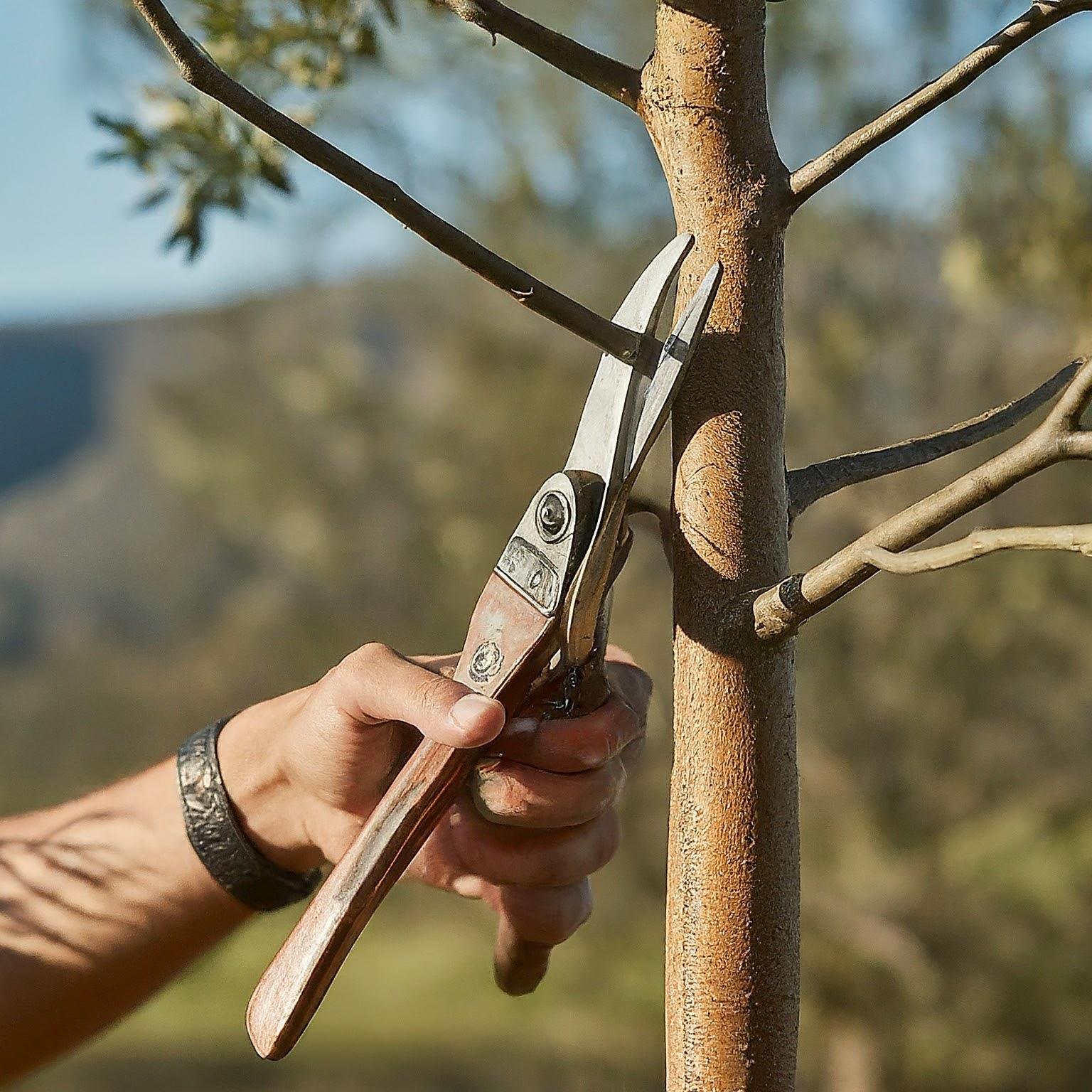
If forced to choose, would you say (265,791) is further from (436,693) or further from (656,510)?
(656,510)

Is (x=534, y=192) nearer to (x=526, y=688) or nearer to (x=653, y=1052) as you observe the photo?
(x=653, y=1052)

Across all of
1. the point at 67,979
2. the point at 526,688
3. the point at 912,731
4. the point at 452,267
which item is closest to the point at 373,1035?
the point at 912,731

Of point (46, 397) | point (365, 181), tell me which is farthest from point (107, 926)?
point (46, 397)

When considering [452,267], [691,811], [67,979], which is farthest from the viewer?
[452,267]

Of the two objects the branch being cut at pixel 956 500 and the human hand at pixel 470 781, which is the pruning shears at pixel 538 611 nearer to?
the human hand at pixel 470 781

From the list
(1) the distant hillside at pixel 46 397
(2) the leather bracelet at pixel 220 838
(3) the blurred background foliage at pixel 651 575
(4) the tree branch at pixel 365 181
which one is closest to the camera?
(4) the tree branch at pixel 365 181

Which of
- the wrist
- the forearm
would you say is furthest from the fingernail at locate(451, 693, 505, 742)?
the forearm

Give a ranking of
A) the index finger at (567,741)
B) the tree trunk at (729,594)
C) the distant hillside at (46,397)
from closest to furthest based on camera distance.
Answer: the tree trunk at (729,594)
the index finger at (567,741)
the distant hillside at (46,397)

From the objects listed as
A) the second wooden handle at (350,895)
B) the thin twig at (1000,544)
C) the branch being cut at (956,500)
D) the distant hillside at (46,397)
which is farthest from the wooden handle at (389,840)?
the distant hillside at (46,397)

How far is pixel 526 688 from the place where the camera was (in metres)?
0.94

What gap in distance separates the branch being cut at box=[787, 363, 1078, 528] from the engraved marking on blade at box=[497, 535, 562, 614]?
185 millimetres

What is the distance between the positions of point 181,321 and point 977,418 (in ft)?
28.3

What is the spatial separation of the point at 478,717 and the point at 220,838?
0.51m

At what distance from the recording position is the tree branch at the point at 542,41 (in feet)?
2.95
